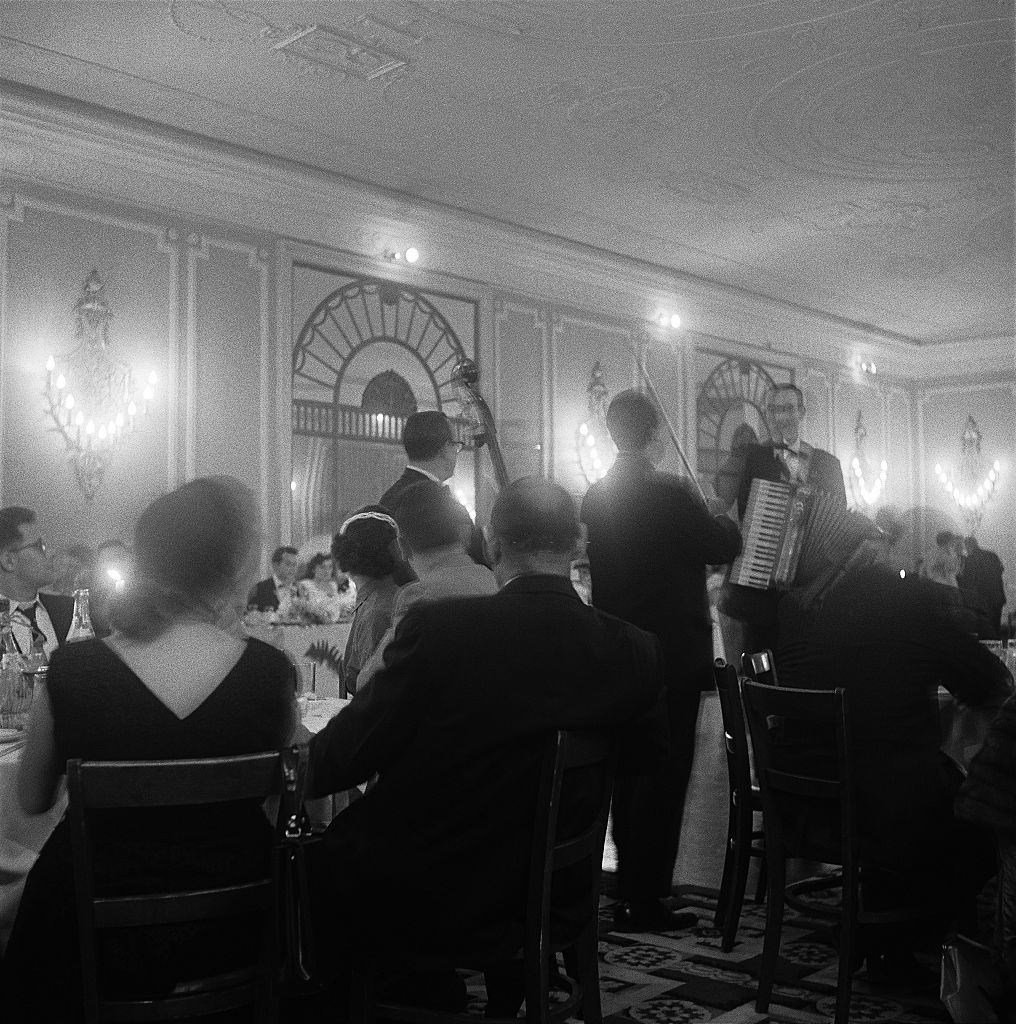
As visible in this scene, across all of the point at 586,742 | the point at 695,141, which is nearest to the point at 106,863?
the point at 586,742

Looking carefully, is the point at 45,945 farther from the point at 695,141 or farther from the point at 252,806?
the point at 695,141

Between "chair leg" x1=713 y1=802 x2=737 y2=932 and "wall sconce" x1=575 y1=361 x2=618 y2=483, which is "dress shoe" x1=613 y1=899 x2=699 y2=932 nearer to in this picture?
"chair leg" x1=713 y1=802 x2=737 y2=932

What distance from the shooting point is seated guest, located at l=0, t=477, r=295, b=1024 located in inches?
74.9

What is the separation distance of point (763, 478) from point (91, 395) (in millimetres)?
4053

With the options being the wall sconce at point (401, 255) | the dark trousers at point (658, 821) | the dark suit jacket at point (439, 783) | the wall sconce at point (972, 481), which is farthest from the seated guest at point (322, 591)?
the wall sconce at point (972, 481)

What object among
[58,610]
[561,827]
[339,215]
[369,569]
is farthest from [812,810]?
[339,215]

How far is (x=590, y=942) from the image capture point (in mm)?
2381

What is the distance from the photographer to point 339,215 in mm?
8117

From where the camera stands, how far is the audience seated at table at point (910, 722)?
294cm

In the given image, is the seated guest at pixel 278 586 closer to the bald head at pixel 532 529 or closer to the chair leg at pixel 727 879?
the chair leg at pixel 727 879

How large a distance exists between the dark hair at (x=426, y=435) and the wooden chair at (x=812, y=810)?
1451 mm

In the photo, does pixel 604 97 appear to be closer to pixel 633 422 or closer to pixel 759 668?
pixel 633 422

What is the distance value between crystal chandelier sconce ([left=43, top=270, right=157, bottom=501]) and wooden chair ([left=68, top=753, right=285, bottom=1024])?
542 centimetres

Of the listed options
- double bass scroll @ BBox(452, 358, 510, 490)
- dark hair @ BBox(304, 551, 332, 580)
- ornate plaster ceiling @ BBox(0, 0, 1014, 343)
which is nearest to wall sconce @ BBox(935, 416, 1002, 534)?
A: ornate plaster ceiling @ BBox(0, 0, 1014, 343)
